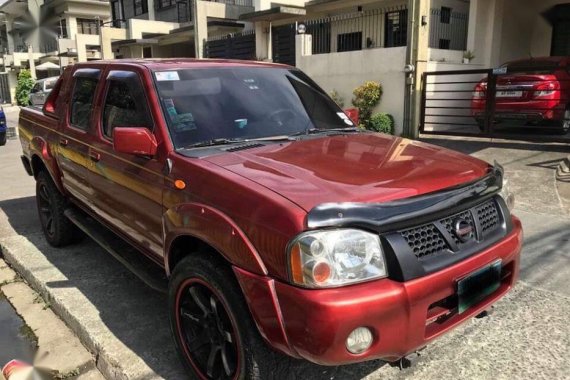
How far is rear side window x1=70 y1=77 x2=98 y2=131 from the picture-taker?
4098 millimetres

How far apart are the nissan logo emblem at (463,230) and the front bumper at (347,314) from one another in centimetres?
16

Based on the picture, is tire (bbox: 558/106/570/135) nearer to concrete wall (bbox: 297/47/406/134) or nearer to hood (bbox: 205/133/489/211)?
concrete wall (bbox: 297/47/406/134)

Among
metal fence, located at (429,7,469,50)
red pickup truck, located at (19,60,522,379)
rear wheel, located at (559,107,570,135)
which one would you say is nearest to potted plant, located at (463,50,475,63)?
metal fence, located at (429,7,469,50)

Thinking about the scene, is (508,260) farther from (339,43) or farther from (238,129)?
(339,43)

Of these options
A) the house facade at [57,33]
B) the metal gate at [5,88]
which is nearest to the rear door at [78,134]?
the house facade at [57,33]

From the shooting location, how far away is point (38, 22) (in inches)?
894

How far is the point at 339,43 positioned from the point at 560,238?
1234 centimetres

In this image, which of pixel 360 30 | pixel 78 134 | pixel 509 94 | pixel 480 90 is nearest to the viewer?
pixel 78 134

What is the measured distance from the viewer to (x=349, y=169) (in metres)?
2.59

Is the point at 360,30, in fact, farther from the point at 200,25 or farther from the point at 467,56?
the point at 200,25

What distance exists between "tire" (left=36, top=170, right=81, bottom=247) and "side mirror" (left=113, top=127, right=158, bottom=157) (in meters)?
2.26

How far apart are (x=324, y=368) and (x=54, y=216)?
3.25 m

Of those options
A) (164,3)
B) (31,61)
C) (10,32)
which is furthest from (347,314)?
(10,32)

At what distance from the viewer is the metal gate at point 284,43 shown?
51.8 ft
